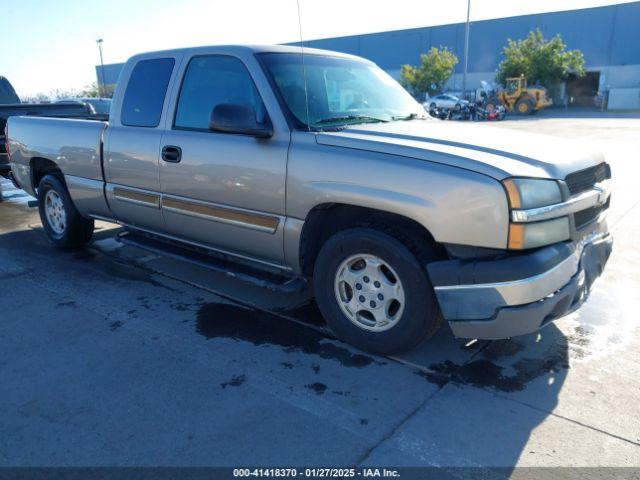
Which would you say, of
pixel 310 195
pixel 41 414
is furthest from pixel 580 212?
pixel 41 414

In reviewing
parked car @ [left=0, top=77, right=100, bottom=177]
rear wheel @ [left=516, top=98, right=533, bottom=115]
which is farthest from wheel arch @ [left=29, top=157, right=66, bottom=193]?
rear wheel @ [left=516, top=98, right=533, bottom=115]

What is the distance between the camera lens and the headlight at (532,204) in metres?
2.73

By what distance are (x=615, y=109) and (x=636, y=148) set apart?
3400 cm

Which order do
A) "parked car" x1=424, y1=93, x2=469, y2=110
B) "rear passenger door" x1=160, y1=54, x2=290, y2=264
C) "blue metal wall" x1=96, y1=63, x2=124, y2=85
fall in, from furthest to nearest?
"blue metal wall" x1=96, y1=63, x2=124, y2=85, "parked car" x1=424, y1=93, x2=469, y2=110, "rear passenger door" x1=160, y1=54, x2=290, y2=264

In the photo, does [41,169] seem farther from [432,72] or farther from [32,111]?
[432,72]

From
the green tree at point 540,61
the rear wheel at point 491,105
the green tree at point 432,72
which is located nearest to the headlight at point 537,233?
the rear wheel at point 491,105

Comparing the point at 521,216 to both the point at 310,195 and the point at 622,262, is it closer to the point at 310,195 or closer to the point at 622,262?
the point at 310,195

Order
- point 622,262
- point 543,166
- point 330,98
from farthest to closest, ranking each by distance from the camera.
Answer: point 622,262 → point 330,98 → point 543,166

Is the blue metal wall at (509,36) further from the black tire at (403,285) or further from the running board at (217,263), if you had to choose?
the black tire at (403,285)

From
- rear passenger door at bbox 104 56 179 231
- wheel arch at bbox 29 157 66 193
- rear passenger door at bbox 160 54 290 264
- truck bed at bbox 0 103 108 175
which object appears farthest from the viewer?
truck bed at bbox 0 103 108 175

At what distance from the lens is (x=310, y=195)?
3.40 meters

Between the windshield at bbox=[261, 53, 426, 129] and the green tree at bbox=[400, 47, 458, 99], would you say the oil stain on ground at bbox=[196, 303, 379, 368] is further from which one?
the green tree at bbox=[400, 47, 458, 99]

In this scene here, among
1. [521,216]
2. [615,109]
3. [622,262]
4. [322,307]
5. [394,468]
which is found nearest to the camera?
[394,468]

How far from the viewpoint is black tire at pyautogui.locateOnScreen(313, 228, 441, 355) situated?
3.13m
